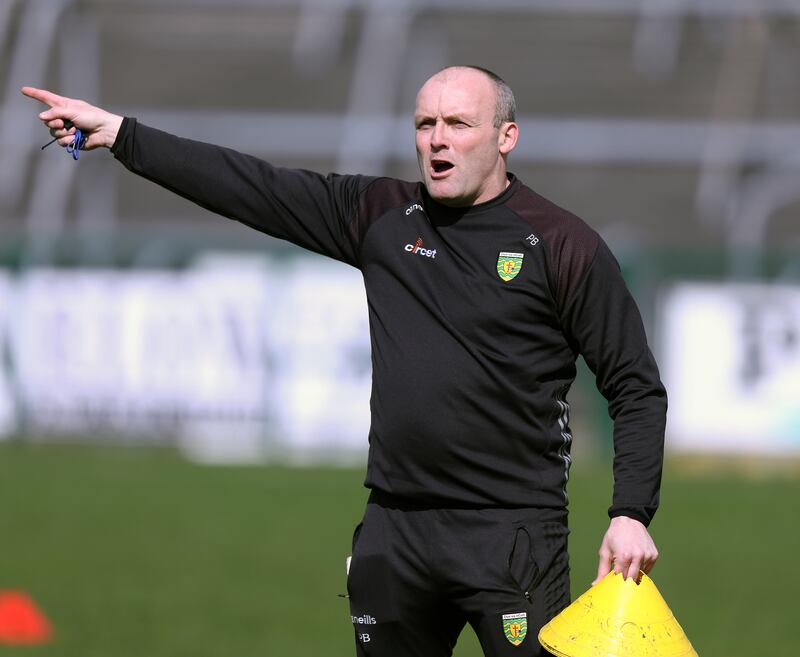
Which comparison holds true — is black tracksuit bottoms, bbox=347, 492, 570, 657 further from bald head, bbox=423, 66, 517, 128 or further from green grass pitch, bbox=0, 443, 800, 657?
green grass pitch, bbox=0, 443, 800, 657

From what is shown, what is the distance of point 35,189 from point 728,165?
9.05 m

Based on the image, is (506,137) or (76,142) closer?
(506,137)

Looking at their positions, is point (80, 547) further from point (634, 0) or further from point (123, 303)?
point (634, 0)

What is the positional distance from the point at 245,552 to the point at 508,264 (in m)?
6.35

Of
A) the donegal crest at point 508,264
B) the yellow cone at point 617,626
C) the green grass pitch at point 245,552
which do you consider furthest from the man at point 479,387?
the green grass pitch at point 245,552

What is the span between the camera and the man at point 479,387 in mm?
3969

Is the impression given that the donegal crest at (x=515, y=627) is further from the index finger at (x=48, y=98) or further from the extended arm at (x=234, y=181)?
the index finger at (x=48, y=98)

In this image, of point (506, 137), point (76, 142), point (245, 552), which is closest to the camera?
point (506, 137)

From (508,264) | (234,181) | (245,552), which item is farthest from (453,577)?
(245,552)

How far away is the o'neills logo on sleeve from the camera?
4.13 metres

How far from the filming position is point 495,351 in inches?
159

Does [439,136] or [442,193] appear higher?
[439,136]

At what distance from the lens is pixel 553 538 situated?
4.10 m

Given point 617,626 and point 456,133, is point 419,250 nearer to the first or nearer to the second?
point 456,133
